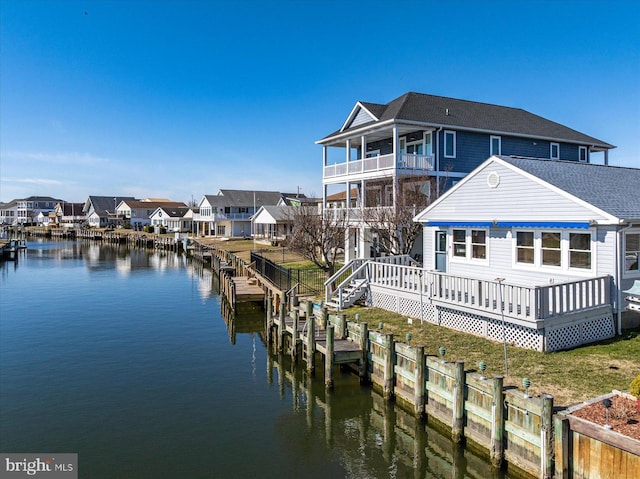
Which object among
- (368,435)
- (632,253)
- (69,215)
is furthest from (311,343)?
(69,215)

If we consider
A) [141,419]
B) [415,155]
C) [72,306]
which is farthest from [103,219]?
[141,419]

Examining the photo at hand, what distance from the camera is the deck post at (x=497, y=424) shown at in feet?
32.5

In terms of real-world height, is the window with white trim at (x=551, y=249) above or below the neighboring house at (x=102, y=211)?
below

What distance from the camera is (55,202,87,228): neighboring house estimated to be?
139m

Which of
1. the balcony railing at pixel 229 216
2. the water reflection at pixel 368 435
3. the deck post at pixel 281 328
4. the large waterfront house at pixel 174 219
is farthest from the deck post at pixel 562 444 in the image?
the large waterfront house at pixel 174 219

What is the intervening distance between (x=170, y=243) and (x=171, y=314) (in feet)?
181

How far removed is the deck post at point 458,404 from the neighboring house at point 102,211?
410 feet

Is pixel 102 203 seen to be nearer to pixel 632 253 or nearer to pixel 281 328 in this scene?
pixel 281 328

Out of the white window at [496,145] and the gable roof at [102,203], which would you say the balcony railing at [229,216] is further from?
the gable roof at [102,203]

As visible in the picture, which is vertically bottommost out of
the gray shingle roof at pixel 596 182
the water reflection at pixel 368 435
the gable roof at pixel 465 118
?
the water reflection at pixel 368 435

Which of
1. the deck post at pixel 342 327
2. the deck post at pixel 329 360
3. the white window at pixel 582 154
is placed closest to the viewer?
the deck post at pixel 329 360

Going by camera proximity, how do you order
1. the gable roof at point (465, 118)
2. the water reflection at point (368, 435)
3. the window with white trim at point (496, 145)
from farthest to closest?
the window with white trim at point (496, 145)
the gable roof at point (465, 118)
the water reflection at point (368, 435)

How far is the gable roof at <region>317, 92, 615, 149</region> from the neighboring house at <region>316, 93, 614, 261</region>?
0.22 ft

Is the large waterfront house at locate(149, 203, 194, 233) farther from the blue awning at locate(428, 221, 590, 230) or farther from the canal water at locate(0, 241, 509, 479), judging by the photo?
the blue awning at locate(428, 221, 590, 230)
